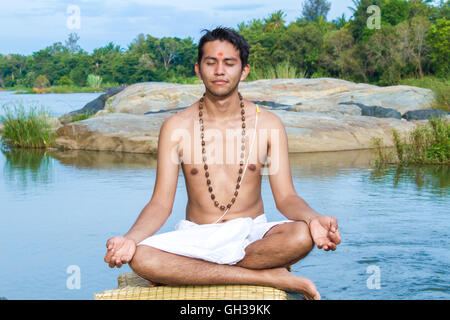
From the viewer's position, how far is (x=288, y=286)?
2.58 metres

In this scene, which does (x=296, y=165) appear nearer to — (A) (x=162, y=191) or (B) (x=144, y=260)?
(A) (x=162, y=191)

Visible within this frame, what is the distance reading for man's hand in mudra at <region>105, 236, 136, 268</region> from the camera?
237 centimetres

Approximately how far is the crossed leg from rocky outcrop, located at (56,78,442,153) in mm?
6919

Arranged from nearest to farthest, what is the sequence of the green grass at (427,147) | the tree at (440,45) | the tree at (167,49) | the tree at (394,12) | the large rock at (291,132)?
the green grass at (427,147) < the large rock at (291,132) < the tree at (440,45) < the tree at (394,12) < the tree at (167,49)

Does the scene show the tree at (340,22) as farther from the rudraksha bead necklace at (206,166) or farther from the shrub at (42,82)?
the rudraksha bead necklace at (206,166)

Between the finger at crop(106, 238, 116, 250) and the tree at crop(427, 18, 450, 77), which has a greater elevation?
the tree at crop(427, 18, 450, 77)

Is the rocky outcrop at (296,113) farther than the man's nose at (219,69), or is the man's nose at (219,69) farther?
the rocky outcrop at (296,113)

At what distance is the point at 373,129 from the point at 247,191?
24.5 ft

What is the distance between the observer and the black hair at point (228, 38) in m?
2.88

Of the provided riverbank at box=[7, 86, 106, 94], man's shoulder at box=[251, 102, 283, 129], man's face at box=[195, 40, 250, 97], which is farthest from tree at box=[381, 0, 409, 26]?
man's face at box=[195, 40, 250, 97]

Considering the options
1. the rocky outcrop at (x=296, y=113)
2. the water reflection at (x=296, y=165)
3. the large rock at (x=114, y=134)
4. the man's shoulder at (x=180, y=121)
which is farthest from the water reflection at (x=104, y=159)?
the man's shoulder at (x=180, y=121)

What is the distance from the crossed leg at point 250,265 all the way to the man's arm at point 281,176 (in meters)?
0.18

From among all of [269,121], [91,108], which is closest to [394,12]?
[91,108]

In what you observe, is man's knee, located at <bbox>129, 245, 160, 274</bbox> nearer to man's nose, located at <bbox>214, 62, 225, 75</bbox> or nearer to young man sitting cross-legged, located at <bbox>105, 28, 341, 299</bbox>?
young man sitting cross-legged, located at <bbox>105, 28, 341, 299</bbox>
